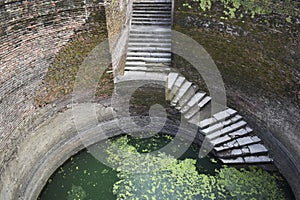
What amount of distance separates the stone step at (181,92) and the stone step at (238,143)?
127 centimetres

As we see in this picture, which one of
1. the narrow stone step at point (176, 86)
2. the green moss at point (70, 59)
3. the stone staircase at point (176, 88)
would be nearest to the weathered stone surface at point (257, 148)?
the stone staircase at point (176, 88)

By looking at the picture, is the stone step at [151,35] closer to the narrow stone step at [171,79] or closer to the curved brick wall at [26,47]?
the narrow stone step at [171,79]

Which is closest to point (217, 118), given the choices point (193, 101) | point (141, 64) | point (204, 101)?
point (204, 101)

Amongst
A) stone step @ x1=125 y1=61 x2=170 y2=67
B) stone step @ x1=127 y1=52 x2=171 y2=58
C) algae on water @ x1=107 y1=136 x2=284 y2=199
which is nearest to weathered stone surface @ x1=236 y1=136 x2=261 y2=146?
algae on water @ x1=107 y1=136 x2=284 y2=199

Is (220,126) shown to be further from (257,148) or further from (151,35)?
(151,35)

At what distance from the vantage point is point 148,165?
6141mm

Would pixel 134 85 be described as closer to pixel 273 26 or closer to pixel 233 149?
pixel 233 149

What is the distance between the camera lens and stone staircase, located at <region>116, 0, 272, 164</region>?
6081 millimetres

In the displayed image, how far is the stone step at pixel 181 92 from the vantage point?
6505 millimetres

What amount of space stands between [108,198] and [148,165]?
3.39 ft

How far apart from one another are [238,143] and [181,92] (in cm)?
160

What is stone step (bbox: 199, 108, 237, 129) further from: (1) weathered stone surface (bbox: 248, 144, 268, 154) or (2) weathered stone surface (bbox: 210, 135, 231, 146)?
(1) weathered stone surface (bbox: 248, 144, 268, 154)

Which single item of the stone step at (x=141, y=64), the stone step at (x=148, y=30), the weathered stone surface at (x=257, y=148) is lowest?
the weathered stone surface at (x=257, y=148)

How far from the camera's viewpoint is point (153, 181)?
19.2ft
